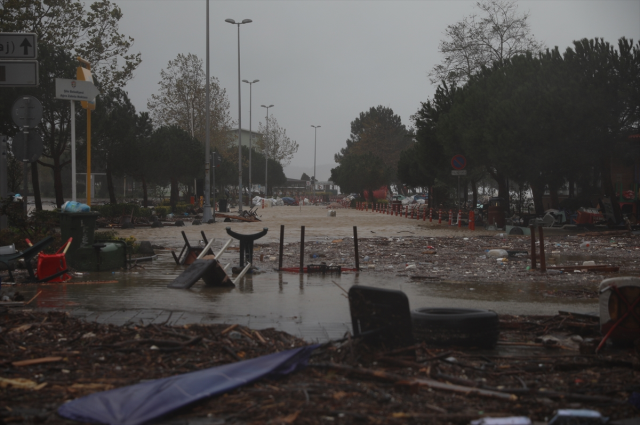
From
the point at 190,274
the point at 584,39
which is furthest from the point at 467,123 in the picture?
the point at 190,274

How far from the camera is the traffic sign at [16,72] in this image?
804cm

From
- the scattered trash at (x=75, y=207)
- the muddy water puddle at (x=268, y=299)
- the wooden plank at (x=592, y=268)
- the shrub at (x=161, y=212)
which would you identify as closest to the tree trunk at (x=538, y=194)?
the wooden plank at (x=592, y=268)

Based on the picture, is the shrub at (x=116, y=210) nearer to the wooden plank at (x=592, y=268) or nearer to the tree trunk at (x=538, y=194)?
the tree trunk at (x=538, y=194)

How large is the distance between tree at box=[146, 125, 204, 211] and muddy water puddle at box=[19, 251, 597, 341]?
113 feet

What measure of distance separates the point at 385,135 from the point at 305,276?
94.3 meters

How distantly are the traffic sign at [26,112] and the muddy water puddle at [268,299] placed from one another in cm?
365

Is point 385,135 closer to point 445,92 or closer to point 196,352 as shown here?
point 445,92

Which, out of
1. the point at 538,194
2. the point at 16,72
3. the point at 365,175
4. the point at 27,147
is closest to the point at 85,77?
the point at 27,147

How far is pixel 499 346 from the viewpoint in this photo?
6.11m

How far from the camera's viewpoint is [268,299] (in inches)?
337

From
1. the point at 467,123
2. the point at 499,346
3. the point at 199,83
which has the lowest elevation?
the point at 499,346

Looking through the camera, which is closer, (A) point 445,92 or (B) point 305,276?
(B) point 305,276

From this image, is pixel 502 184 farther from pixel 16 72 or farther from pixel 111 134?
pixel 16 72

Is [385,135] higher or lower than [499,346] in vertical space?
higher
